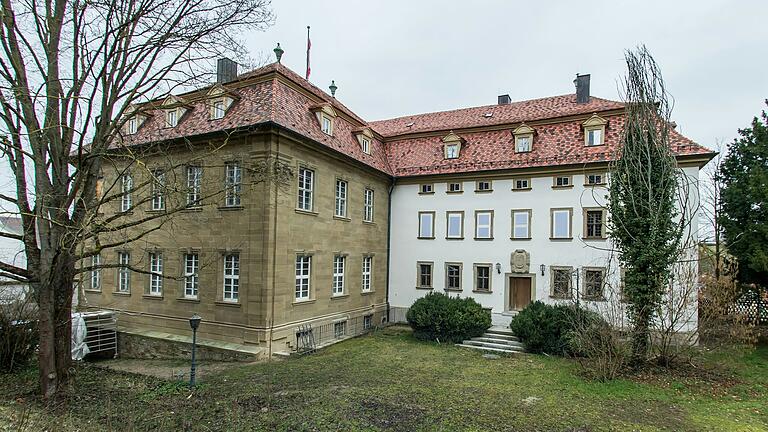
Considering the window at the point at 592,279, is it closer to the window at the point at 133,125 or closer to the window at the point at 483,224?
the window at the point at 483,224

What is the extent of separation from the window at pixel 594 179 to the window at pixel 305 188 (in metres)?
11.6

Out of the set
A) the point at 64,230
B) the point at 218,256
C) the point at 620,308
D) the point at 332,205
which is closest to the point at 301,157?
the point at 332,205

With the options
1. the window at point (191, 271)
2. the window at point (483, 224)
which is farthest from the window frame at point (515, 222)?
the window at point (191, 271)

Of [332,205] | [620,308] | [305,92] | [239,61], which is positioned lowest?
[620,308]

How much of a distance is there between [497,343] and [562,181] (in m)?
7.61

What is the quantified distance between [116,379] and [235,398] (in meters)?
3.87

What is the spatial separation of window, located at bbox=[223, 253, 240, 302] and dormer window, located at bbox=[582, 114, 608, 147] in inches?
600

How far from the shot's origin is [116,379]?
11.2 metres

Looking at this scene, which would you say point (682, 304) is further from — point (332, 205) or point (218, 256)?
point (218, 256)

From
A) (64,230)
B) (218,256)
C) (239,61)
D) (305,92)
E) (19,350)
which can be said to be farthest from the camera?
(305,92)

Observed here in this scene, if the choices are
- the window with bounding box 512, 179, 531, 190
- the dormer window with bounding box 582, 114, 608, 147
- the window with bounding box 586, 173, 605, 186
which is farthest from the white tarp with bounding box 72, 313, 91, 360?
the dormer window with bounding box 582, 114, 608, 147

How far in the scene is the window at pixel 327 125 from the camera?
17.8 metres

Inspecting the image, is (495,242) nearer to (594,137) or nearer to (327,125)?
(594,137)

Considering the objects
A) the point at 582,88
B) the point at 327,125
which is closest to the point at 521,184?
the point at 582,88
